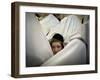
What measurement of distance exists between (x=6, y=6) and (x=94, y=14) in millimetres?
645

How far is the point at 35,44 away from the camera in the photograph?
1599mm

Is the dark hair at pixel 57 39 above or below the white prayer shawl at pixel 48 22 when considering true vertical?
below

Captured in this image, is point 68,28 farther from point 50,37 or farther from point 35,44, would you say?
point 35,44

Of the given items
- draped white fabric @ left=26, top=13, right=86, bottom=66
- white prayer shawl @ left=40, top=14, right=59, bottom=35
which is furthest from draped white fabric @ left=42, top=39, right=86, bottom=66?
white prayer shawl @ left=40, top=14, right=59, bottom=35

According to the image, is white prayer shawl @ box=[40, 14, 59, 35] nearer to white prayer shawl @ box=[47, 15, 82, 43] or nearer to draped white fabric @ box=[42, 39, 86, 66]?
white prayer shawl @ box=[47, 15, 82, 43]

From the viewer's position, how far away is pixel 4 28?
153 cm

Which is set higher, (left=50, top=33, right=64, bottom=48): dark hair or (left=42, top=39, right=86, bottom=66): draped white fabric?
(left=50, top=33, right=64, bottom=48): dark hair

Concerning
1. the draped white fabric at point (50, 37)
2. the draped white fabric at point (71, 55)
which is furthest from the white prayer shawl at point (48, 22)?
the draped white fabric at point (71, 55)

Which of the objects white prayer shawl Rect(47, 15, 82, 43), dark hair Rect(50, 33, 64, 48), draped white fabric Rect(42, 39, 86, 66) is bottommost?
draped white fabric Rect(42, 39, 86, 66)

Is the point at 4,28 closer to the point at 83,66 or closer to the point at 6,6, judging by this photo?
the point at 6,6

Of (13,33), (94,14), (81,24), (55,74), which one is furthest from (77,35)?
(13,33)

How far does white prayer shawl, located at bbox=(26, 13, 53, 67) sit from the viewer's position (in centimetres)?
158

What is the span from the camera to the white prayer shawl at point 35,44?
62.1 inches

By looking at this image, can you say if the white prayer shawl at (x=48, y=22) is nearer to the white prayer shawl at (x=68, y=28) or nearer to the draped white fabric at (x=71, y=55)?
the white prayer shawl at (x=68, y=28)
